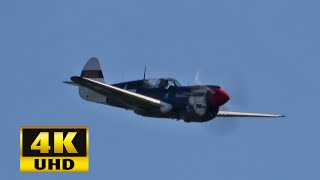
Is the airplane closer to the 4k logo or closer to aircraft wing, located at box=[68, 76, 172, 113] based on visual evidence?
aircraft wing, located at box=[68, 76, 172, 113]

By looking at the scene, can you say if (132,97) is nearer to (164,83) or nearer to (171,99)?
(171,99)

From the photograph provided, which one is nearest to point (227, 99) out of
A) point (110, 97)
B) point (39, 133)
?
point (110, 97)

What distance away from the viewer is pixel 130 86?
7112 centimetres

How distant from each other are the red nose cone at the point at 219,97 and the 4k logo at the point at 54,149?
27.2ft

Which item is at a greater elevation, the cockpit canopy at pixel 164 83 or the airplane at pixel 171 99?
the cockpit canopy at pixel 164 83

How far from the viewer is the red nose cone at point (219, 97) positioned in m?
67.8

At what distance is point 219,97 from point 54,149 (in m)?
10.2

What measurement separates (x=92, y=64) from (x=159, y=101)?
30.2 feet

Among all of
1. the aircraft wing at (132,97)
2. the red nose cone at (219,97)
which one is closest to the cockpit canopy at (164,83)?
the aircraft wing at (132,97)

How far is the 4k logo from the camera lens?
61281 mm

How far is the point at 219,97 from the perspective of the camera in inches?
2672

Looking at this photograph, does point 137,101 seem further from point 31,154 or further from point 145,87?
point 31,154

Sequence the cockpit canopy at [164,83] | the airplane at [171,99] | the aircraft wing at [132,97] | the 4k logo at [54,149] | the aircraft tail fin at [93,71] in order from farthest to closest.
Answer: the aircraft tail fin at [93,71] → the cockpit canopy at [164,83] → the airplane at [171,99] → the aircraft wing at [132,97] → the 4k logo at [54,149]

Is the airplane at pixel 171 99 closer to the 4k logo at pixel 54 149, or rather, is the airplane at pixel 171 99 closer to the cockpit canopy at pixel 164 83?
the cockpit canopy at pixel 164 83
